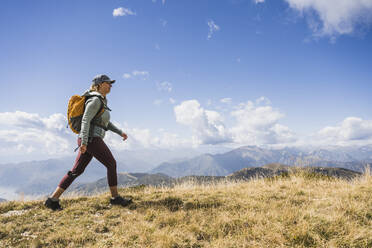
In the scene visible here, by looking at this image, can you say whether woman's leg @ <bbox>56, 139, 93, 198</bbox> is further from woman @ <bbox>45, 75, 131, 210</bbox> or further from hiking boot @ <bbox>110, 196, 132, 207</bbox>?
hiking boot @ <bbox>110, 196, 132, 207</bbox>

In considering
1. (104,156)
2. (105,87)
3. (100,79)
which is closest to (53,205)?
(104,156)

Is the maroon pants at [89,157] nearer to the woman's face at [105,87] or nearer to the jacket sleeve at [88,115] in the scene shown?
the jacket sleeve at [88,115]

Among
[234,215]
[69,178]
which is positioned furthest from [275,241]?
[69,178]

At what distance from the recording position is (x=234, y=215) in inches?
147

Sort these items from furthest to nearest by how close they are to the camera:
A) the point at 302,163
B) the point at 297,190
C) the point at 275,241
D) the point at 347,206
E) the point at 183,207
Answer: the point at 302,163
the point at 297,190
the point at 183,207
the point at 347,206
the point at 275,241

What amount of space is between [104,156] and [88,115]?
1100 millimetres

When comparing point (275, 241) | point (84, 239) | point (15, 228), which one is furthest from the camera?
point (15, 228)

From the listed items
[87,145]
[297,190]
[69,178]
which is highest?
[87,145]

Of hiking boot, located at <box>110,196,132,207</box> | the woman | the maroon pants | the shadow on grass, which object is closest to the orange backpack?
the woman

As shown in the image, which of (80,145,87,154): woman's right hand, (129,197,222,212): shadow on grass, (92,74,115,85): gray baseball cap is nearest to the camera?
(80,145,87,154): woman's right hand

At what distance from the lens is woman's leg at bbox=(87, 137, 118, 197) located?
4598 millimetres

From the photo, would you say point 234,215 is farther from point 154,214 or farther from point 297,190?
point 297,190

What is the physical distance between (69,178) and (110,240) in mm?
2411

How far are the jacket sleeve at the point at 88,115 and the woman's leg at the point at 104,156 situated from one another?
28cm
